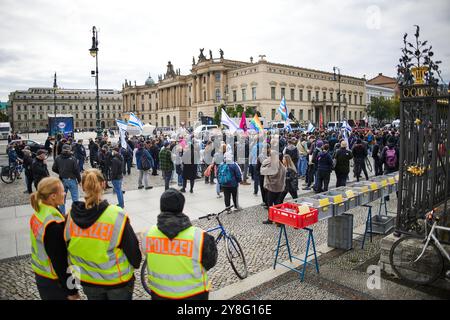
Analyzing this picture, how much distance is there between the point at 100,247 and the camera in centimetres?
281

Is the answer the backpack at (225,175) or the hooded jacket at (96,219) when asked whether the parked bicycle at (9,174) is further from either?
the hooded jacket at (96,219)

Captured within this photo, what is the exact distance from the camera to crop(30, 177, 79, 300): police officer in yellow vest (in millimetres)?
2941

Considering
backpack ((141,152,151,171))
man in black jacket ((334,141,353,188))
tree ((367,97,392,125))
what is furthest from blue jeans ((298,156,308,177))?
tree ((367,97,392,125))

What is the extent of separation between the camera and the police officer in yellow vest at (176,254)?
269 cm

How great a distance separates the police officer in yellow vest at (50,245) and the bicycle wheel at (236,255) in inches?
97.1

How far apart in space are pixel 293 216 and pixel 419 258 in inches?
70.7

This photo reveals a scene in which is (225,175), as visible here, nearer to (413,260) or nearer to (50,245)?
(413,260)

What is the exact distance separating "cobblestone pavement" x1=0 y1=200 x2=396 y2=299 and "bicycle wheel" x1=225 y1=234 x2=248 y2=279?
15 centimetres

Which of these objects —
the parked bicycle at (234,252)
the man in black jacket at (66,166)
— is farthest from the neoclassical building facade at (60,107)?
the parked bicycle at (234,252)
